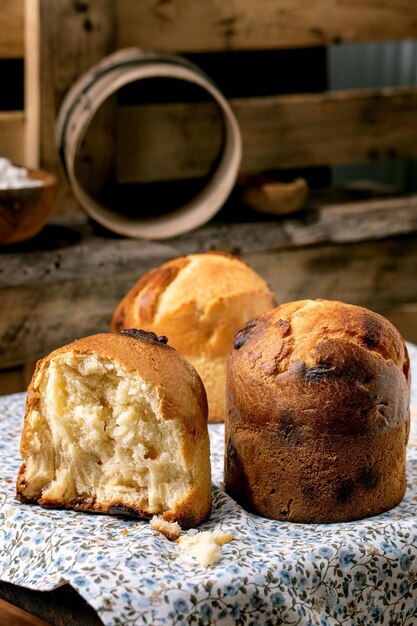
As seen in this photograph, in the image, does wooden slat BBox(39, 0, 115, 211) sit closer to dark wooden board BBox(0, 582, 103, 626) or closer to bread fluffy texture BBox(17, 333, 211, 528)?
bread fluffy texture BBox(17, 333, 211, 528)

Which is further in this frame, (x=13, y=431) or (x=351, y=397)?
(x=13, y=431)

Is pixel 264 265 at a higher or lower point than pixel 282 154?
lower

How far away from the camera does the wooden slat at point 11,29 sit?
11.3 feet

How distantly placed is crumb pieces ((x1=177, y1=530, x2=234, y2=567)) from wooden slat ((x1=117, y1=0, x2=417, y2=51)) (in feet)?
7.87

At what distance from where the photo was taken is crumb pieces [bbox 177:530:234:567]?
1457 millimetres

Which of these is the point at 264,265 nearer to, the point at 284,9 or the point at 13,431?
the point at 284,9

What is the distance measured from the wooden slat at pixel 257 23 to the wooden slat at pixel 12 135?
0.44 meters

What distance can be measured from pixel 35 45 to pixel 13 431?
70.0 inches

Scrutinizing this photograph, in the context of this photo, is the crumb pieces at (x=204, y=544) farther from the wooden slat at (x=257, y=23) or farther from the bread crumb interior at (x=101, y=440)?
the wooden slat at (x=257, y=23)

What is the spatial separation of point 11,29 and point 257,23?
92 cm

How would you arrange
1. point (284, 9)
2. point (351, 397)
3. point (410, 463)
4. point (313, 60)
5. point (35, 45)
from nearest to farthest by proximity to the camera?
point (351, 397) < point (410, 463) < point (35, 45) < point (284, 9) < point (313, 60)

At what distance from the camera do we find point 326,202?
3953mm

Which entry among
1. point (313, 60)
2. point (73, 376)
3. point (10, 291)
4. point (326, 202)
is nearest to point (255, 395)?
point (73, 376)

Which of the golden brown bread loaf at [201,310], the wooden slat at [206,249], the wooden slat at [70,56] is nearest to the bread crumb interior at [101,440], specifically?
the golden brown bread loaf at [201,310]
